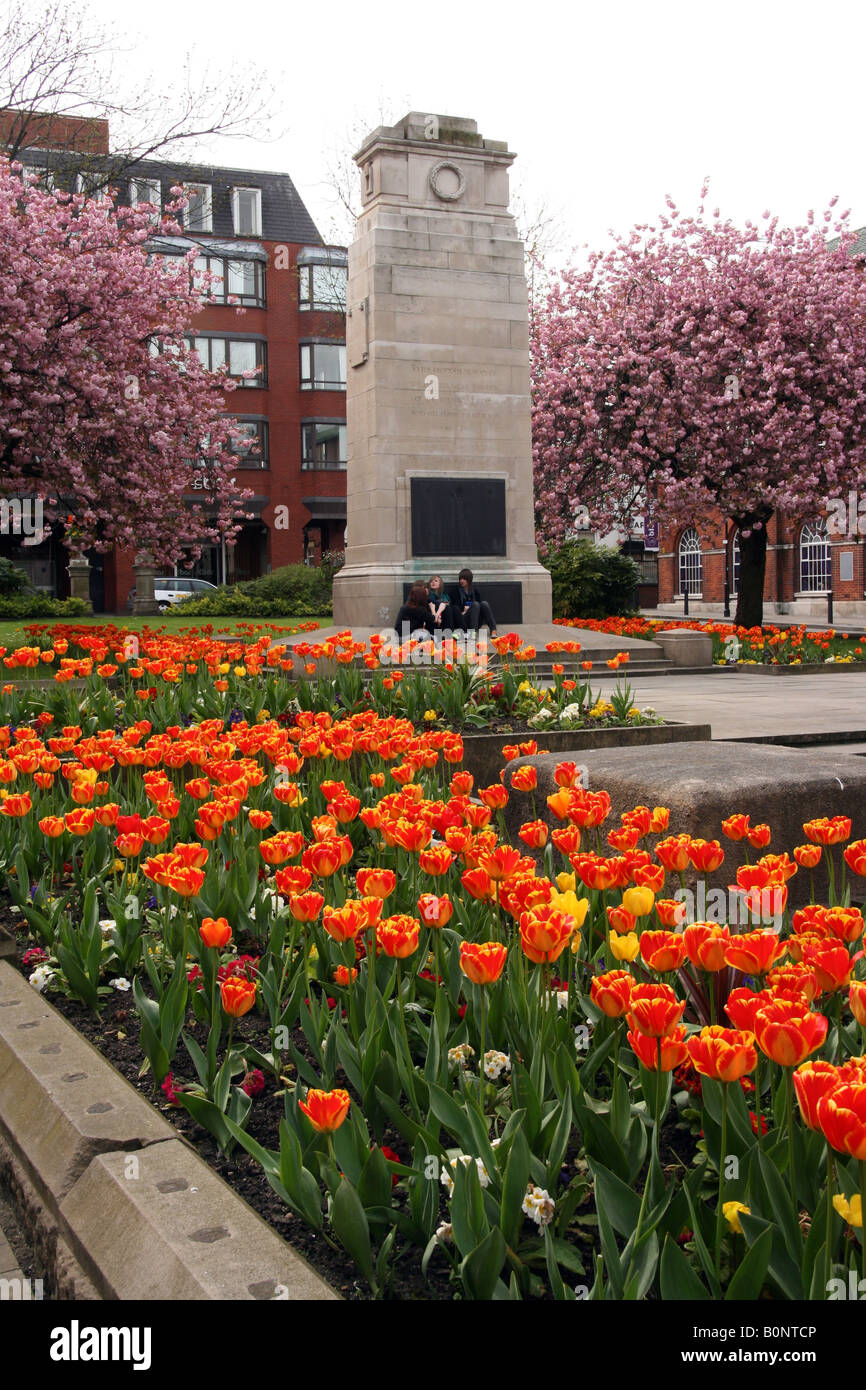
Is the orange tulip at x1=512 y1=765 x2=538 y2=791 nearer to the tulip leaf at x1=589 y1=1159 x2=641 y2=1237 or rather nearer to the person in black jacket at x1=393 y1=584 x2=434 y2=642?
the tulip leaf at x1=589 y1=1159 x2=641 y2=1237

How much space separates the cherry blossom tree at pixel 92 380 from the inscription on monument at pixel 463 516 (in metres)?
4.94

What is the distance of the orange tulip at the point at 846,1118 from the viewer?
1.70 m

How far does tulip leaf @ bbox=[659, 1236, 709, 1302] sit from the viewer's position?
74.6 inches

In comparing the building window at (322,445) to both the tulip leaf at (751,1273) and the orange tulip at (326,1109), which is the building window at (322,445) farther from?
the tulip leaf at (751,1273)

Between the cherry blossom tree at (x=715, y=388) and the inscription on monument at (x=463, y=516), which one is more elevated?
the cherry blossom tree at (x=715, y=388)

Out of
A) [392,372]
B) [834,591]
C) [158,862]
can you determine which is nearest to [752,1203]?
[158,862]

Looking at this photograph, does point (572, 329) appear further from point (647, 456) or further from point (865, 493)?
point (865, 493)

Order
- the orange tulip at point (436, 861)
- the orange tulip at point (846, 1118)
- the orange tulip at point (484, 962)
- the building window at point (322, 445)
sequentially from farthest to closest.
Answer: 1. the building window at point (322, 445)
2. the orange tulip at point (436, 861)
3. the orange tulip at point (484, 962)
4. the orange tulip at point (846, 1118)

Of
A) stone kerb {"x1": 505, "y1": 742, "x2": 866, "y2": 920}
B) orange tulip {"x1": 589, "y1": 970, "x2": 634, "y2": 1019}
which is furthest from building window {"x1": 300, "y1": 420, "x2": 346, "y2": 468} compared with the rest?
orange tulip {"x1": 589, "y1": 970, "x2": 634, "y2": 1019}

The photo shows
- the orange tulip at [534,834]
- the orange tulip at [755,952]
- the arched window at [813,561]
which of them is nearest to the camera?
the orange tulip at [755,952]

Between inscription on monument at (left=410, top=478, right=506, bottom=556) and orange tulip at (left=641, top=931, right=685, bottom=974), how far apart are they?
17262 mm

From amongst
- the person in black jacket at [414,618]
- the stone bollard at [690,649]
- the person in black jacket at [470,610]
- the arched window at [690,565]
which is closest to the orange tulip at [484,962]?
the person in black jacket at [414,618]

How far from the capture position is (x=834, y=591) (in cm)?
4625

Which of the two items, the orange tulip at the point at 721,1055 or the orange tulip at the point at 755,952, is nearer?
the orange tulip at the point at 721,1055
